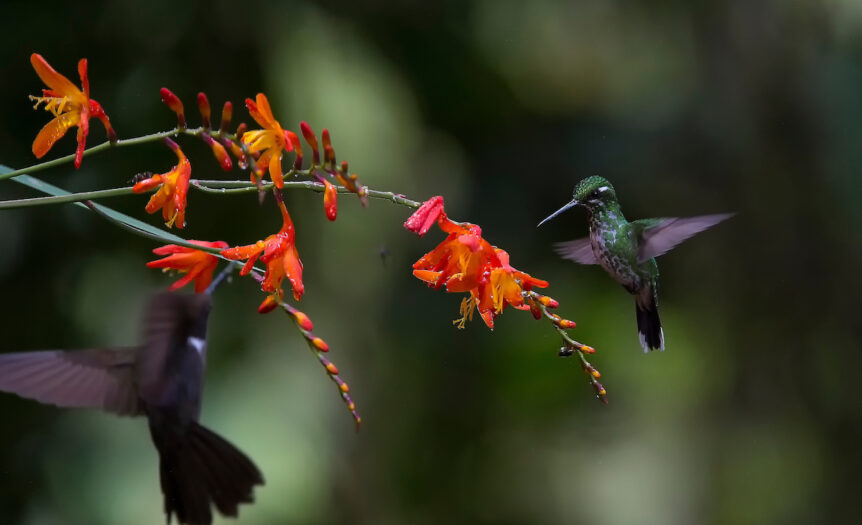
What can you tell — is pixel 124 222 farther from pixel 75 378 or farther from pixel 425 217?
pixel 425 217

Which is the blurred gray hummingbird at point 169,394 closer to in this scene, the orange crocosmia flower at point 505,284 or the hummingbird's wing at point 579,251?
the orange crocosmia flower at point 505,284

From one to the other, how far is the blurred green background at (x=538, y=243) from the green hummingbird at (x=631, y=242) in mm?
1989

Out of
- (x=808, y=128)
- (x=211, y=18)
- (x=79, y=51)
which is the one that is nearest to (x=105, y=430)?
(x=79, y=51)

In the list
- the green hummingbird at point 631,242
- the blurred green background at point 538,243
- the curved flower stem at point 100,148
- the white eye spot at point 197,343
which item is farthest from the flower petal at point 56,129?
the blurred green background at point 538,243

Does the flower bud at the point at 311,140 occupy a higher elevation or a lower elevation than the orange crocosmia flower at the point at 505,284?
higher

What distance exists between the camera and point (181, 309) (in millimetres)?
1109

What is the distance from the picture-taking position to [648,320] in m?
1.65

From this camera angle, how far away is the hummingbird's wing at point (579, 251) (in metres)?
1.72

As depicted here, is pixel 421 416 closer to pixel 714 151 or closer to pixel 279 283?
pixel 714 151

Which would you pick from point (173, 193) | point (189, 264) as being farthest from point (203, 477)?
point (173, 193)

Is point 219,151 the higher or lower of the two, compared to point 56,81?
lower

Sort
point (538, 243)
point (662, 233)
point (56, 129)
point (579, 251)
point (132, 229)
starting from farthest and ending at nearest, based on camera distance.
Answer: point (538, 243) → point (579, 251) → point (662, 233) → point (56, 129) → point (132, 229)

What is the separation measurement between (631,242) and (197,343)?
0.79 metres

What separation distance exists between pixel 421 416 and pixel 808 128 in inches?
86.2
